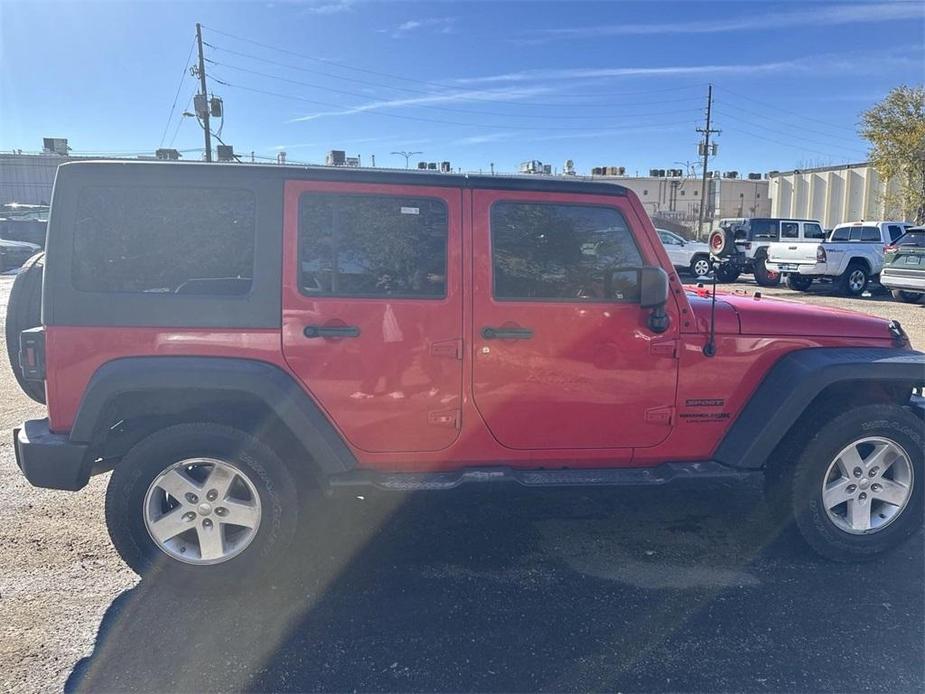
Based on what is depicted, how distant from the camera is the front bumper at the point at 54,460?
9.87 feet

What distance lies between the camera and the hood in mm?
3477

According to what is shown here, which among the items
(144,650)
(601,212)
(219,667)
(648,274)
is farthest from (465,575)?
(601,212)

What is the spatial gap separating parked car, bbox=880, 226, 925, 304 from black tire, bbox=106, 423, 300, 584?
1532cm

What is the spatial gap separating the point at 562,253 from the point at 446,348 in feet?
2.52

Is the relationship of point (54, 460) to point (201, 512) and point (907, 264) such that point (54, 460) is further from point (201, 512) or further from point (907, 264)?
point (907, 264)

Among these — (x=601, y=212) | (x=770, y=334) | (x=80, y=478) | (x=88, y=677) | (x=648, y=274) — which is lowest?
(x=88, y=677)

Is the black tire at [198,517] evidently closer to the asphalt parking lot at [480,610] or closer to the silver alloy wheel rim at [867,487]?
the asphalt parking lot at [480,610]

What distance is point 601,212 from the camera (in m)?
3.36

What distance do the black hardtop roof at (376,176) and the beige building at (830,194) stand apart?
4089 cm

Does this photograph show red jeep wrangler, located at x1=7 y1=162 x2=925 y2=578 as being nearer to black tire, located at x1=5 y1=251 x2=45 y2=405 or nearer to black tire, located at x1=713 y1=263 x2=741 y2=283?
black tire, located at x1=5 y1=251 x2=45 y2=405

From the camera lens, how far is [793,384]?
3.34 metres

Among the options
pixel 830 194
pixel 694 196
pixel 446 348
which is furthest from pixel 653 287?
pixel 694 196

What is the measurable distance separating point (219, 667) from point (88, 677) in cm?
50

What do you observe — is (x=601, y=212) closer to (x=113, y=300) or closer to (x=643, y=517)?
(x=643, y=517)
